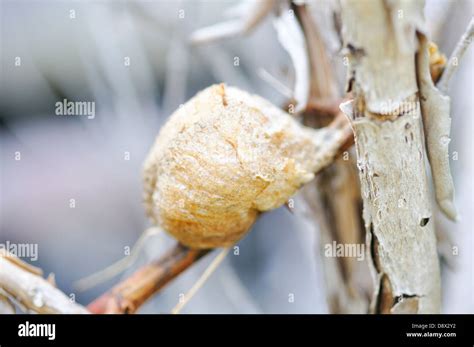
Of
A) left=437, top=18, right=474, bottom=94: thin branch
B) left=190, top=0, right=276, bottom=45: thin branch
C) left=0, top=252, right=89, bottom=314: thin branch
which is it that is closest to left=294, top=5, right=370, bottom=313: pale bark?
left=190, top=0, right=276, bottom=45: thin branch

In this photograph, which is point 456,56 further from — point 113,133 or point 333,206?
point 113,133

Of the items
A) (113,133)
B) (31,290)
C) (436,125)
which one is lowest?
(31,290)

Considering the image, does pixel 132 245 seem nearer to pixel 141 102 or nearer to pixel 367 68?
pixel 141 102

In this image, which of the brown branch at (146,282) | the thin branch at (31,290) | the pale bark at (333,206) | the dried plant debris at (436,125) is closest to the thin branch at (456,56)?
the dried plant debris at (436,125)

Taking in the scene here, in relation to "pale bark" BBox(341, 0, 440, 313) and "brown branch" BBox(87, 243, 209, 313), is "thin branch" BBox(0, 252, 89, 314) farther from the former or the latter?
"pale bark" BBox(341, 0, 440, 313)

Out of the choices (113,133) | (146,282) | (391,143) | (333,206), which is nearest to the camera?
(391,143)

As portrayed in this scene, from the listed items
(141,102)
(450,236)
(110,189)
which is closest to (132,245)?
(110,189)

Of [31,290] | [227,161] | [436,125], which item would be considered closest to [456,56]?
[436,125]

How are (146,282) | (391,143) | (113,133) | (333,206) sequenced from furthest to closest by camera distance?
(113,133), (333,206), (146,282), (391,143)
